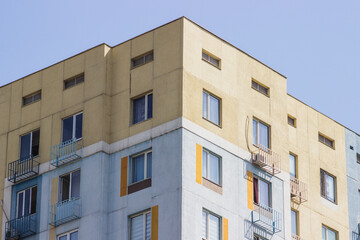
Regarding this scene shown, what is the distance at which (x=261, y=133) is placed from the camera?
80.4 meters

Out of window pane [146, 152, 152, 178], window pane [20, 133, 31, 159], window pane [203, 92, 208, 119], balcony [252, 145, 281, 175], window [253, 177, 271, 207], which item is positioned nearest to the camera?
window pane [146, 152, 152, 178]

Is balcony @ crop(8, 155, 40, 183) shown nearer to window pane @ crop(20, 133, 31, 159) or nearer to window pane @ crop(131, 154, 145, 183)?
window pane @ crop(20, 133, 31, 159)

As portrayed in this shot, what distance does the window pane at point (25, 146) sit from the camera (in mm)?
81312

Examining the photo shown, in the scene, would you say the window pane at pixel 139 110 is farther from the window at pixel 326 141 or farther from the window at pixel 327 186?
the window at pixel 326 141

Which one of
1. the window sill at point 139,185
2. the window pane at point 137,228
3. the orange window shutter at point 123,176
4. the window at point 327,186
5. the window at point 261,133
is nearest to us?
the window pane at point 137,228

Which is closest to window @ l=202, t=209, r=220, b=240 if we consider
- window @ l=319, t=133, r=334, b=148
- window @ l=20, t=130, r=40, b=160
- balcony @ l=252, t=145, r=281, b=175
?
balcony @ l=252, t=145, r=281, b=175

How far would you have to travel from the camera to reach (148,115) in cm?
7638

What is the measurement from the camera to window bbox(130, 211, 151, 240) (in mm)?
73188

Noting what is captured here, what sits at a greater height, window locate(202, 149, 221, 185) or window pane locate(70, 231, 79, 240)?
window locate(202, 149, 221, 185)

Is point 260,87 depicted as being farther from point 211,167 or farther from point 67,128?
point 67,128

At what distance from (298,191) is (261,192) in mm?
6643

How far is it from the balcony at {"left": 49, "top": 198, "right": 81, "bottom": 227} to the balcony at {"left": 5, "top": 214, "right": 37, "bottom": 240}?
158 centimetres

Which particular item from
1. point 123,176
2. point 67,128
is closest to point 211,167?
point 123,176

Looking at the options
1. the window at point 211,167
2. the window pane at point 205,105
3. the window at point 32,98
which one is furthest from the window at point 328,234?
the window at point 32,98
